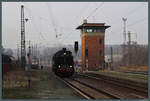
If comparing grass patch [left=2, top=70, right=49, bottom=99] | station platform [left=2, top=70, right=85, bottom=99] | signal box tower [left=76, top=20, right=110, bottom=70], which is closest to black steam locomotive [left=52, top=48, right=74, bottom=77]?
grass patch [left=2, top=70, right=49, bottom=99]

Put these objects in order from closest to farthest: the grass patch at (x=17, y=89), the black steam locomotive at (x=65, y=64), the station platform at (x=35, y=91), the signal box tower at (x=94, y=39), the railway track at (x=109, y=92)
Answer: the grass patch at (x=17, y=89)
the station platform at (x=35, y=91)
the railway track at (x=109, y=92)
the black steam locomotive at (x=65, y=64)
the signal box tower at (x=94, y=39)

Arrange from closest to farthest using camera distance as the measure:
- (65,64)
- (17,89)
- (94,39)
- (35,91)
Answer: (35,91) → (17,89) → (65,64) → (94,39)

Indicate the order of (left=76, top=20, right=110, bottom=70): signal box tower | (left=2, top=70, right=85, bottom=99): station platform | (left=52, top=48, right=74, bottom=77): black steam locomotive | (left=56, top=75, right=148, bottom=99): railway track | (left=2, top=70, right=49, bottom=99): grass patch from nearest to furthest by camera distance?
(left=2, top=70, right=49, bottom=99): grass patch, (left=2, top=70, right=85, bottom=99): station platform, (left=56, top=75, right=148, bottom=99): railway track, (left=52, top=48, right=74, bottom=77): black steam locomotive, (left=76, top=20, right=110, bottom=70): signal box tower

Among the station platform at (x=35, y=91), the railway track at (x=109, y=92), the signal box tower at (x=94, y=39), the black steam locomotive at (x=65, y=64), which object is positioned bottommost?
the railway track at (x=109, y=92)

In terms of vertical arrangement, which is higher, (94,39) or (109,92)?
(94,39)

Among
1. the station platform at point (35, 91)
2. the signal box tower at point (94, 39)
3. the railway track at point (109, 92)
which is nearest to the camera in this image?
the station platform at point (35, 91)

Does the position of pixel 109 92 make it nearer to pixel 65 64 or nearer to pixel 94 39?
pixel 65 64

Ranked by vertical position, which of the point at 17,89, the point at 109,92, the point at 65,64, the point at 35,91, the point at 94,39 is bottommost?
the point at 109,92

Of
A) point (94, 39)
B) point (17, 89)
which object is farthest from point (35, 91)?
point (94, 39)

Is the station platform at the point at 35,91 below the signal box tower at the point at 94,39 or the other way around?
below

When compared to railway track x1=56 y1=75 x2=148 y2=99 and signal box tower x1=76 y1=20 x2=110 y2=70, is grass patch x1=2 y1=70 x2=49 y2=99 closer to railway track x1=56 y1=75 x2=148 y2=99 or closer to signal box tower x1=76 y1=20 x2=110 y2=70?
railway track x1=56 y1=75 x2=148 y2=99

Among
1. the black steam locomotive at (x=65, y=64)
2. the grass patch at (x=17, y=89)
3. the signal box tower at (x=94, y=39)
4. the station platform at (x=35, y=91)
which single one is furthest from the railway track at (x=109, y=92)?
the signal box tower at (x=94, y=39)

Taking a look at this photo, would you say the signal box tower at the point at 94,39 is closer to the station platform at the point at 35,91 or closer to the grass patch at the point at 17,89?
the grass patch at the point at 17,89

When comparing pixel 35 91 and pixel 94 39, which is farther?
pixel 94 39
